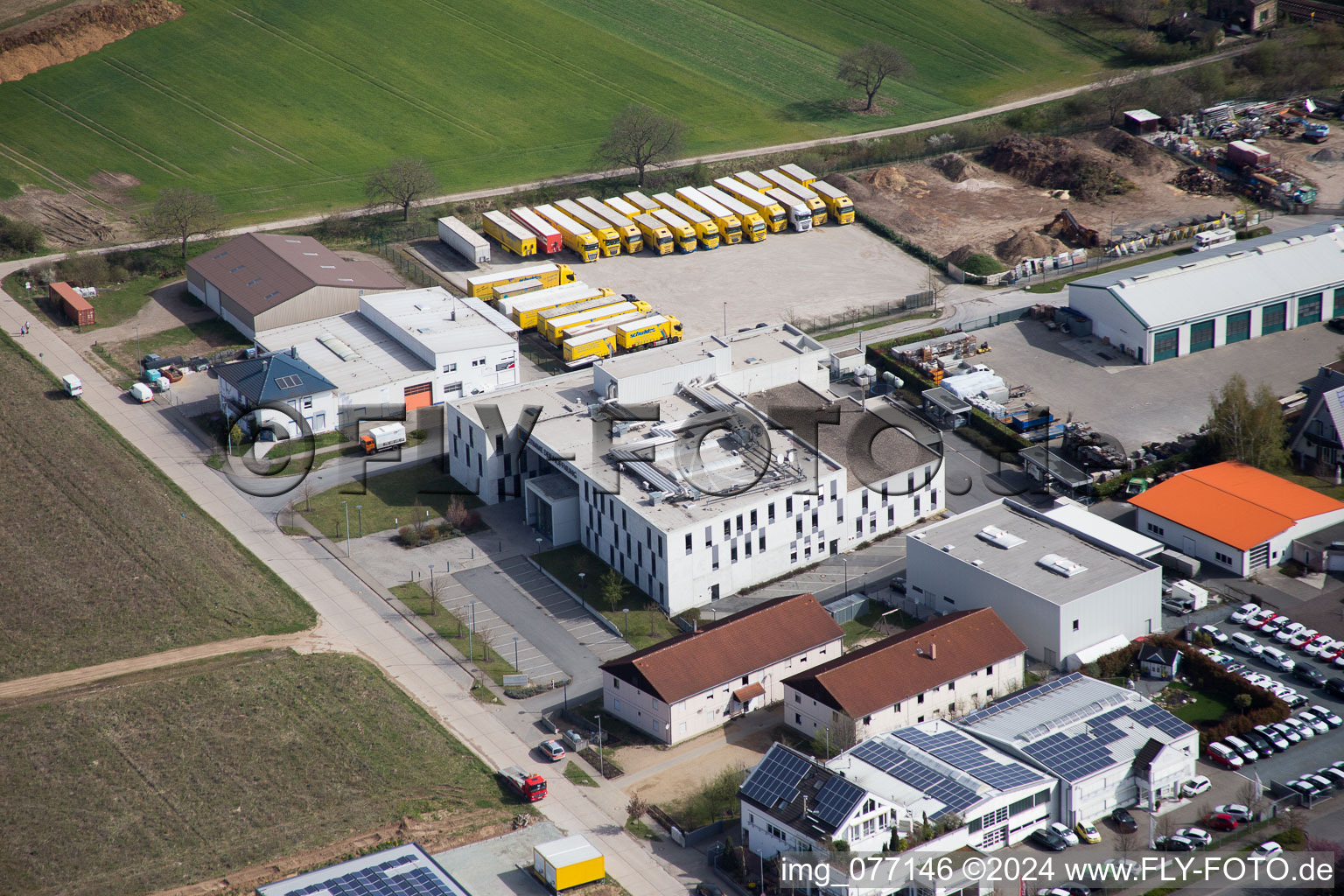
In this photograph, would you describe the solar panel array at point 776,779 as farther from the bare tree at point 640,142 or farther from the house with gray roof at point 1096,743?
the bare tree at point 640,142

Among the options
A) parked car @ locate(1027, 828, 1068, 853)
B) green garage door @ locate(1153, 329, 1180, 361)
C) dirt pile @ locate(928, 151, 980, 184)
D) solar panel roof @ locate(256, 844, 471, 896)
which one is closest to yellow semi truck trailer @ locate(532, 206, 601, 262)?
dirt pile @ locate(928, 151, 980, 184)

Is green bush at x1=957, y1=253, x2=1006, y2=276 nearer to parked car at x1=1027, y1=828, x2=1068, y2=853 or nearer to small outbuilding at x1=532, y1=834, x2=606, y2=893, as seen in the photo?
parked car at x1=1027, y1=828, x2=1068, y2=853

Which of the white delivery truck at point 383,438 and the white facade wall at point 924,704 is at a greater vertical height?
the white delivery truck at point 383,438

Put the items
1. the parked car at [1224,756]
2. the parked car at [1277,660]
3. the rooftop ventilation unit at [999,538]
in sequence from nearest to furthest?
the parked car at [1224,756] → the parked car at [1277,660] → the rooftop ventilation unit at [999,538]

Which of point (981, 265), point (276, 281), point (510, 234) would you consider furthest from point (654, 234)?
point (276, 281)

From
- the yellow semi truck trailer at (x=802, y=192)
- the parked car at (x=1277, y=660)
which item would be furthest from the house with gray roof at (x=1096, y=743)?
the yellow semi truck trailer at (x=802, y=192)

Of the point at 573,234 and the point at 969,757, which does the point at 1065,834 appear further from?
the point at 573,234
